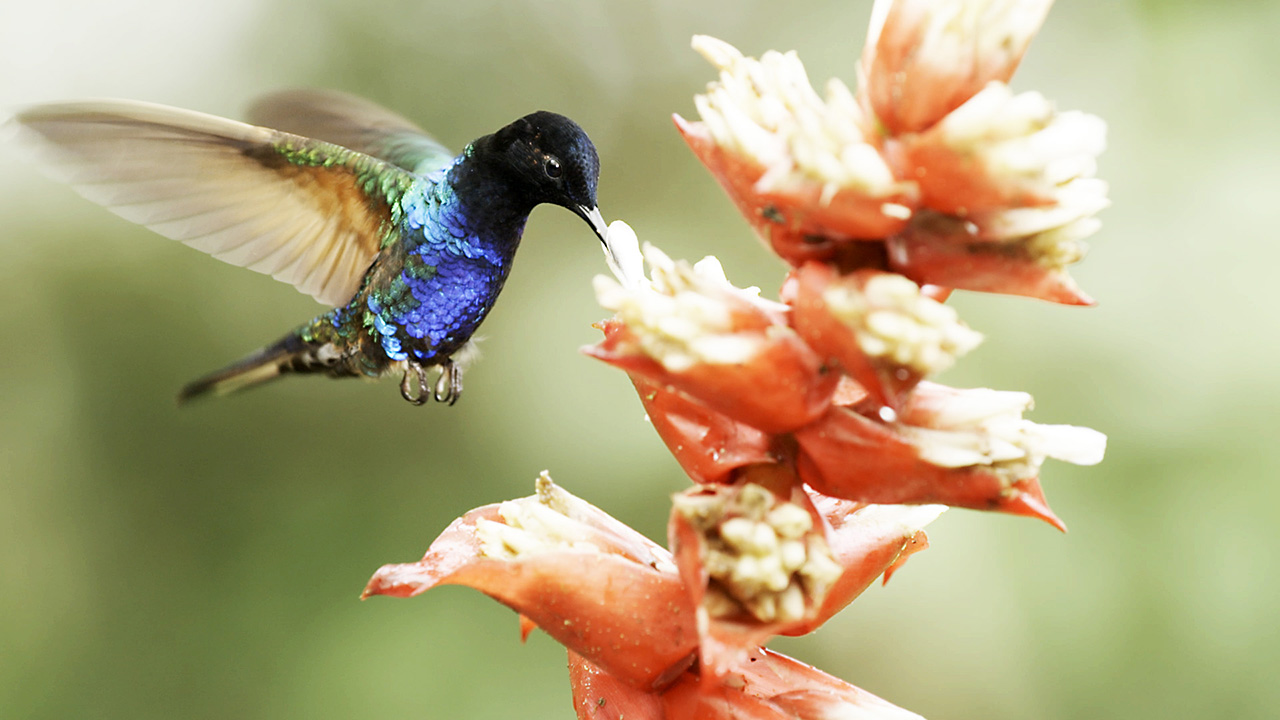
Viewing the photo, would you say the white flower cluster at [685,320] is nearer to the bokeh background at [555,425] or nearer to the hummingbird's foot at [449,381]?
the hummingbird's foot at [449,381]

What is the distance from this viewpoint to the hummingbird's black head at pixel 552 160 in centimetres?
146

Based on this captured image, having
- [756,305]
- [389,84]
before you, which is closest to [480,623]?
[389,84]

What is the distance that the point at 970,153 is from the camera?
0.56 metres

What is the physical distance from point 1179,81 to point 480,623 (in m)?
2.46

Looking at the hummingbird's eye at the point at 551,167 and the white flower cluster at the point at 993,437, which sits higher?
the hummingbird's eye at the point at 551,167

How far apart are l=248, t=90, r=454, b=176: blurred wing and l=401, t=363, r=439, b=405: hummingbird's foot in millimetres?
522

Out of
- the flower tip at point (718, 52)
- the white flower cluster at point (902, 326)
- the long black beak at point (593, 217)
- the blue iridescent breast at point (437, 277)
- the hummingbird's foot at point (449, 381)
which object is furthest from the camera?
the hummingbird's foot at point (449, 381)

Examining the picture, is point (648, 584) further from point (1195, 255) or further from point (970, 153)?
point (1195, 255)

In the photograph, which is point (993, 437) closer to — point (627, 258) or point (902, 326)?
point (902, 326)

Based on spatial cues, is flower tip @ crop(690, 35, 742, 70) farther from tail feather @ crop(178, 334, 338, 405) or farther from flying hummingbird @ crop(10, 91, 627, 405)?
tail feather @ crop(178, 334, 338, 405)

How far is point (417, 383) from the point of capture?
188 centimetres

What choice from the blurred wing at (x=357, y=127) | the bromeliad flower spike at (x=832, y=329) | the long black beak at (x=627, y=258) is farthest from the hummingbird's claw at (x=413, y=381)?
the bromeliad flower spike at (x=832, y=329)

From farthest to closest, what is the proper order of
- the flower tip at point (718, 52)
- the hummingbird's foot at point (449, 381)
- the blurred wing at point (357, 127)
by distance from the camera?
the blurred wing at point (357, 127), the hummingbird's foot at point (449, 381), the flower tip at point (718, 52)

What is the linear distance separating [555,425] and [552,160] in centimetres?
165
